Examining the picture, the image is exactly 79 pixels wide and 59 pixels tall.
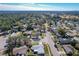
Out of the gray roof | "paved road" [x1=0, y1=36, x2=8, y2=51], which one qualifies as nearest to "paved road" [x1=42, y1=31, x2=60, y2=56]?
the gray roof

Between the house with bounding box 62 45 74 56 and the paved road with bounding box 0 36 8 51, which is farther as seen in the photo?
the paved road with bounding box 0 36 8 51

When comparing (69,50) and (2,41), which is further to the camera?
(2,41)

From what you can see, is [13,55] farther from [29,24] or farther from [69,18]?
[69,18]

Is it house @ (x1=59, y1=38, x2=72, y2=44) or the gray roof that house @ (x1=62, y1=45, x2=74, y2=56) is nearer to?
house @ (x1=59, y1=38, x2=72, y2=44)

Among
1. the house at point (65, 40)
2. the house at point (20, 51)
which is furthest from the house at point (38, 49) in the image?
the house at point (65, 40)

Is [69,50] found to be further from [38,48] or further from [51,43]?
[38,48]

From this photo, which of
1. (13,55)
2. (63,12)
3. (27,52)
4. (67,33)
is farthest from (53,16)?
(13,55)

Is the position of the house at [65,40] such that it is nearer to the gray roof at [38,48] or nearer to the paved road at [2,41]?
the gray roof at [38,48]

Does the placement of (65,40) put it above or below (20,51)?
above

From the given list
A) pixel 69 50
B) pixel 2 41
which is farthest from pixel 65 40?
pixel 2 41

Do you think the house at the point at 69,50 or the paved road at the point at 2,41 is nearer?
the house at the point at 69,50

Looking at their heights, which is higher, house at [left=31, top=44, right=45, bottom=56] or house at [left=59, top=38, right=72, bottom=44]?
house at [left=59, top=38, right=72, bottom=44]
